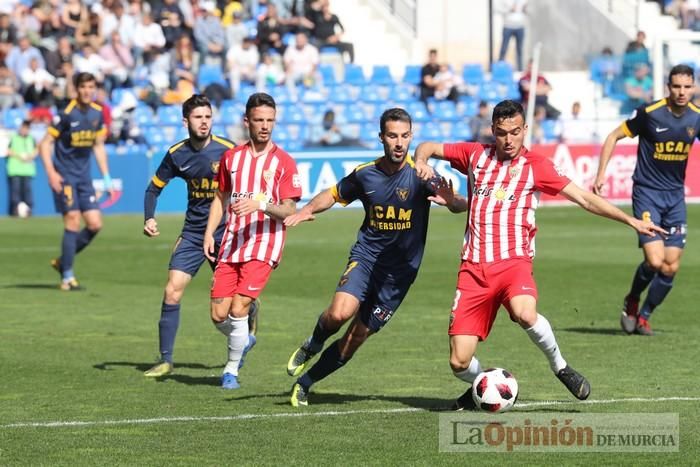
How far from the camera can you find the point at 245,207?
31.6 feet

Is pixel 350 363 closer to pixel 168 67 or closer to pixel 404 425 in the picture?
pixel 404 425

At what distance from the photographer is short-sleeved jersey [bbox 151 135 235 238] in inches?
448

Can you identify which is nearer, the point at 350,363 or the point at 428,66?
the point at 350,363

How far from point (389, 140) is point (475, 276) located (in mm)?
1011

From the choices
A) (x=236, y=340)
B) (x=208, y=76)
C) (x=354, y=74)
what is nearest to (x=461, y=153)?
(x=236, y=340)

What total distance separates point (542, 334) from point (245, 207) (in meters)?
2.14

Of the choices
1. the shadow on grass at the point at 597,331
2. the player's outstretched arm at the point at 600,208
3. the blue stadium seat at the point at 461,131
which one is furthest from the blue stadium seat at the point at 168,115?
the player's outstretched arm at the point at 600,208

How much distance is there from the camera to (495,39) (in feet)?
124

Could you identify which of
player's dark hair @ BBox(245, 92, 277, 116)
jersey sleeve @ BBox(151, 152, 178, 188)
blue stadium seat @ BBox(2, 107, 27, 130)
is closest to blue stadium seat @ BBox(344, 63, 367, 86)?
blue stadium seat @ BBox(2, 107, 27, 130)

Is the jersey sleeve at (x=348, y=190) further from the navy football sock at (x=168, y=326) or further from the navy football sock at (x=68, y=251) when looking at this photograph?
the navy football sock at (x=68, y=251)

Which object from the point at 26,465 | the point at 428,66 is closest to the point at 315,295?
the point at 26,465

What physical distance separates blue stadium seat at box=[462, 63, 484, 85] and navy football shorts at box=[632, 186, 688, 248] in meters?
22.4

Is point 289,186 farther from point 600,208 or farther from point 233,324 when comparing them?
point 600,208

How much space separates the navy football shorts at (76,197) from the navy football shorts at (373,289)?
8469mm
